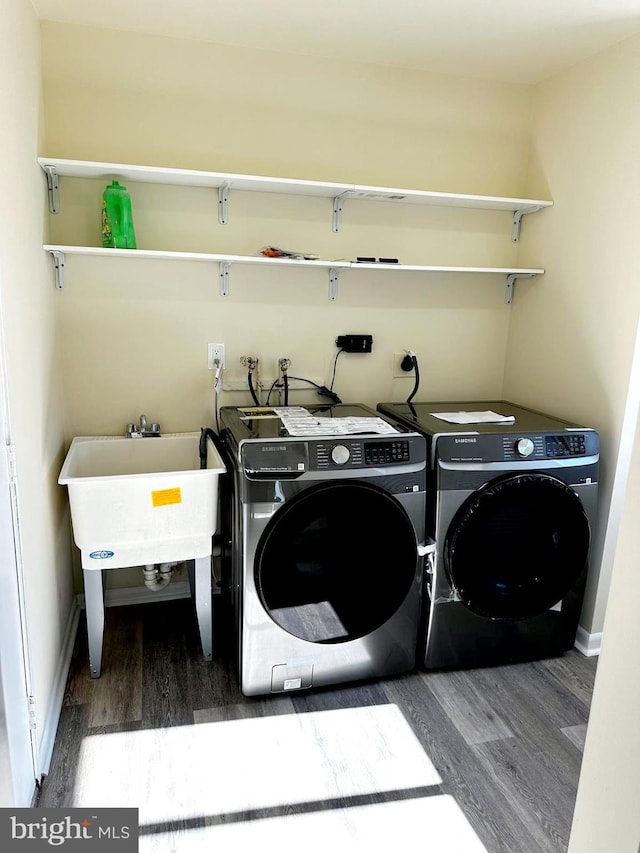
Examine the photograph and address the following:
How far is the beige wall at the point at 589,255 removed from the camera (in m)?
2.16

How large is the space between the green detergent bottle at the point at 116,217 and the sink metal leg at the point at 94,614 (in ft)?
3.85

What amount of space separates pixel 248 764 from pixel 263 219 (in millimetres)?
1971

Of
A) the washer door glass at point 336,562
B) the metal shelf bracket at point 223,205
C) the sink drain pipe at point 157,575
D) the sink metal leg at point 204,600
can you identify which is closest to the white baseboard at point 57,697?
the sink drain pipe at point 157,575

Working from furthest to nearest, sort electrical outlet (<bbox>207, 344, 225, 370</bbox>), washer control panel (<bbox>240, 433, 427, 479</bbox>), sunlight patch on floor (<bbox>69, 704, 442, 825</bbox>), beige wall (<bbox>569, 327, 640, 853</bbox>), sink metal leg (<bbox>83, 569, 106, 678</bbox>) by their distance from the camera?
electrical outlet (<bbox>207, 344, 225, 370</bbox>) < sink metal leg (<bbox>83, 569, 106, 678</bbox>) < washer control panel (<bbox>240, 433, 427, 479</bbox>) < sunlight patch on floor (<bbox>69, 704, 442, 825</bbox>) < beige wall (<bbox>569, 327, 640, 853</bbox>)

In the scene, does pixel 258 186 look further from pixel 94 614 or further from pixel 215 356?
pixel 94 614

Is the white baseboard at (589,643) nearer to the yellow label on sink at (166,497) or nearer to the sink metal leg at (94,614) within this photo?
the yellow label on sink at (166,497)

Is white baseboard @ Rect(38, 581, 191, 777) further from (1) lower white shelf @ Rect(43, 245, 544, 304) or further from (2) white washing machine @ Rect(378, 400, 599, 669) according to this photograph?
(1) lower white shelf @ Rect(43, 245, 544, 304)

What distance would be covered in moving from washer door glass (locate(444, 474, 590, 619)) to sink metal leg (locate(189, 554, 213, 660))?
858mm

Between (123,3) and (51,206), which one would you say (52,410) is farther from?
(123,3)

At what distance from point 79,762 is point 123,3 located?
238cm

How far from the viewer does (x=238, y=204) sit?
7.97 feet

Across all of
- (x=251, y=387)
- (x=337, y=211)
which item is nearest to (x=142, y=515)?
(x=251, y=387)

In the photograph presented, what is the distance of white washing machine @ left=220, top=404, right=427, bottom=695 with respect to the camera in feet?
6.32

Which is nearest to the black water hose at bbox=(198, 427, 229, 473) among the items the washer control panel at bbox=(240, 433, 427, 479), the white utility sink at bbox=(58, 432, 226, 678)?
the white utility sink at bbox=(58, 432, 226, 678)
